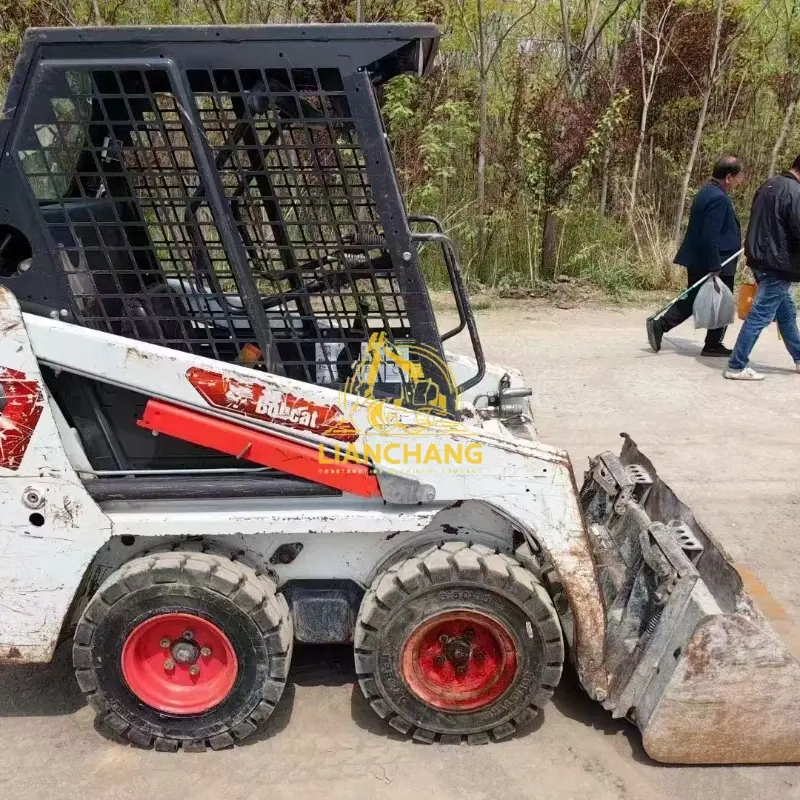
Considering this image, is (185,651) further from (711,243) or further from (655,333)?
(711,243)

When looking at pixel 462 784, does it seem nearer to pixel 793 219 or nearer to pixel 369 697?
pixel 369 697

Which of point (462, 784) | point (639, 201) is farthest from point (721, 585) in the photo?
point (639, 201)

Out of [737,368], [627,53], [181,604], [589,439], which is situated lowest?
[737,368]

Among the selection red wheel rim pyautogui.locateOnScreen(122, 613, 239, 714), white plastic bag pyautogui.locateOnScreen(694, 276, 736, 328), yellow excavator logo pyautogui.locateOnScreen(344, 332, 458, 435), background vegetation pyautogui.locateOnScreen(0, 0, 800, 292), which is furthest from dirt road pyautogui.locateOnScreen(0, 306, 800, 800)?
background vegetation pyautogui.locateOnScreen(0, 0, 800, 292)

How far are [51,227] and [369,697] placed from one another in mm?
1889

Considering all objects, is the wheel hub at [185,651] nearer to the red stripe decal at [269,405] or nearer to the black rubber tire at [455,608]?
the black rubber tire at [455,608]

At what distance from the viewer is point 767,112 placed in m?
11.4

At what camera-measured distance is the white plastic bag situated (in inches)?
272

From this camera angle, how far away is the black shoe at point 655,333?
A: 291 inches

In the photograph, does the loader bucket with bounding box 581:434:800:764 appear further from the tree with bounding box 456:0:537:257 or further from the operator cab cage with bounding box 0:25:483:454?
the tree with bounding box 456:0:537:257

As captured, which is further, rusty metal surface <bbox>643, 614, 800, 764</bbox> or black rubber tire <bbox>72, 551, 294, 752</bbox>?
black rubber tire <bbox>72, 551, 294, 752</bbox>

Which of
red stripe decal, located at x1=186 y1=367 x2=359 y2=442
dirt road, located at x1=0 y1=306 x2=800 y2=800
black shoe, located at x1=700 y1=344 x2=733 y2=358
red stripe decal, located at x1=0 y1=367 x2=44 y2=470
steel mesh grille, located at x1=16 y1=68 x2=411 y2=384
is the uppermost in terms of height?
steel mesh grille, located at x1=16 y1=68 x2=411 y2=384

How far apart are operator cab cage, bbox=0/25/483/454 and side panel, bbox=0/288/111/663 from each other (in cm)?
23

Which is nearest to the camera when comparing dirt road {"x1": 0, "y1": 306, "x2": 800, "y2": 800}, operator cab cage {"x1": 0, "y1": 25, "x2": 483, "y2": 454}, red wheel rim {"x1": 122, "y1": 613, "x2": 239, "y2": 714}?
operator cab cage {"x1": 0, "y1": 25, "x2": 483, "y2": 454}
